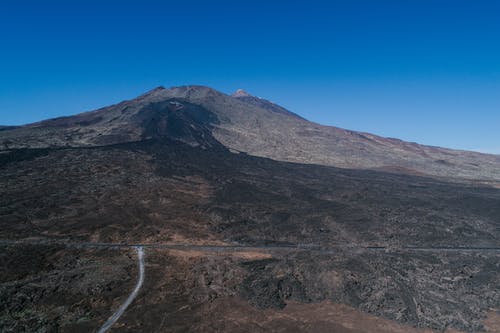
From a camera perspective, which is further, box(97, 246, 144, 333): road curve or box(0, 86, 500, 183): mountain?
box(0, 86, 500, 183): mountain

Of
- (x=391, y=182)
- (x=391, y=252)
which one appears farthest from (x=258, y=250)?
(x=391, y=182)

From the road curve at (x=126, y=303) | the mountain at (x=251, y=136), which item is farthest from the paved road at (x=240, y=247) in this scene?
the mountain at (x=251, y=136)

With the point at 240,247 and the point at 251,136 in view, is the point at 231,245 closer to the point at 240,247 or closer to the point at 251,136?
the point at 240,247

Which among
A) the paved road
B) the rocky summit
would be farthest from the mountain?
the paved road

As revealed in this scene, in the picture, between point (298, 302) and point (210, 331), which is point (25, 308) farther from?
point (298, 302)

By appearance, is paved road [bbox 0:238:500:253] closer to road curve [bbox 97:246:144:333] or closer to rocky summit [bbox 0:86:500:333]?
rocky summit [bbox 0:86:500:333]

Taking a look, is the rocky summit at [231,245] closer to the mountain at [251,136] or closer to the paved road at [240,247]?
the paved road at [240,247]
